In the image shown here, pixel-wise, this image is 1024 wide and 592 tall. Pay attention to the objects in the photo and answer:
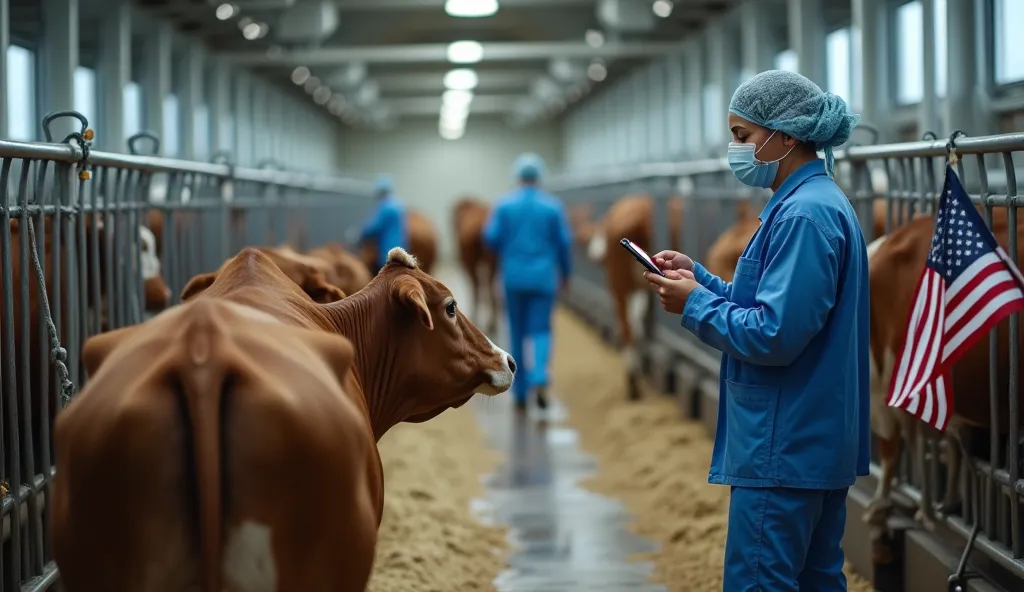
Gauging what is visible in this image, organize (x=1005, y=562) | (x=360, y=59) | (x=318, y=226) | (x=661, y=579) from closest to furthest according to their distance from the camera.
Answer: (x=1005, y=562) < (x=661, y=579) < (x=318, y=226) < (x=360, y=59)

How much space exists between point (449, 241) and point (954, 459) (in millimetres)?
34604

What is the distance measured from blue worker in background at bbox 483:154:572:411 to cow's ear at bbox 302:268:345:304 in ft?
17.6

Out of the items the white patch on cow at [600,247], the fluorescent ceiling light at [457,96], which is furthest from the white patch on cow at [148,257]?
the fluorescent ceiling light at [457,96]

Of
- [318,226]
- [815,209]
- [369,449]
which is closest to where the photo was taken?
[369,449]

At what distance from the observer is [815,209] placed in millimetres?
3145

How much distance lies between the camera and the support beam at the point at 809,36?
9648 millimetres

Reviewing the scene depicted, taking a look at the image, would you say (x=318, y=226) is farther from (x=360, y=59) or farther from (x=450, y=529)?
(x=450, y=529)

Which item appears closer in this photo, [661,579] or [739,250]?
[661,579]

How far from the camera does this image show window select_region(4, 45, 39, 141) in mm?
8602

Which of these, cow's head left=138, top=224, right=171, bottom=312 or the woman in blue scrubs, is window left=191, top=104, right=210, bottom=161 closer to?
cow's head left=138, top=224, right=171, bottom=312

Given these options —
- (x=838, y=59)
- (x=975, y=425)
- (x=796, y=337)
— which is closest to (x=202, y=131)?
(x=838, y=59)

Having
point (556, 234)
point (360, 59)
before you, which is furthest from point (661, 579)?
point (360, 59)

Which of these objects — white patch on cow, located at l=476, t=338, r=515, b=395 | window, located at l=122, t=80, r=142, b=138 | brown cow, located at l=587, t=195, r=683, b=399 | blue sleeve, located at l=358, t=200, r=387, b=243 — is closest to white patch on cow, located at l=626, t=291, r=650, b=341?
brown cow, located at l=587, t=195, r=683, b=399

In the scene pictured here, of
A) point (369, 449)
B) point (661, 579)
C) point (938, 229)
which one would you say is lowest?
point (661, 579)
